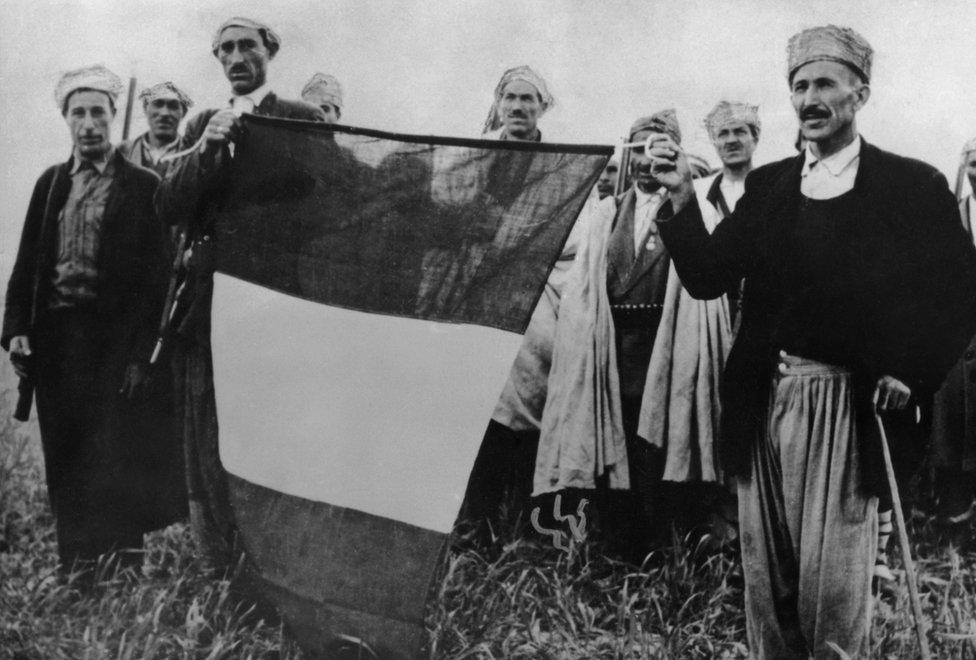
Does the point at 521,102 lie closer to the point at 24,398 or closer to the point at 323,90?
the point at 323,90

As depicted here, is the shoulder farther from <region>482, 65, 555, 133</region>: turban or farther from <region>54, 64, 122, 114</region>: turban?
<region>54, 64, 122, 114</region>: turban

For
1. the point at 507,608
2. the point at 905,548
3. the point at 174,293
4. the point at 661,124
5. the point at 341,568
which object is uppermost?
the point at 661,124

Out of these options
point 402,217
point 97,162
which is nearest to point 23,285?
point 97,162

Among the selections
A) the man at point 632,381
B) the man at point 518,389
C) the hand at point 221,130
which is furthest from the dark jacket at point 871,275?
the hand at point 221,130

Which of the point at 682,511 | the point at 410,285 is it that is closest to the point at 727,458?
the point at 682,511

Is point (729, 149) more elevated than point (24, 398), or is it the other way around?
point (729, 149)

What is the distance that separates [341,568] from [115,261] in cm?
159

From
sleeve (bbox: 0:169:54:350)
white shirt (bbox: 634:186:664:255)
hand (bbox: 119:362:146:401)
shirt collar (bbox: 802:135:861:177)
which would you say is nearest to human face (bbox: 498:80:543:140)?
white shirt (bbox: 634:186:664:255)

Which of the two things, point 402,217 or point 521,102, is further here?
point 521,102

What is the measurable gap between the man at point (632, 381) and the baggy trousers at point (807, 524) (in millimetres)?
605

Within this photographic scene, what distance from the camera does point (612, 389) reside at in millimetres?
4059

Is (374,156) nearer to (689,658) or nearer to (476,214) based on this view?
(476,214)

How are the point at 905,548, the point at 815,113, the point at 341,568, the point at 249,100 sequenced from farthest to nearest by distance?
the point at 249,100
the point at 341,568
the point at 815,113
the point at 905,548

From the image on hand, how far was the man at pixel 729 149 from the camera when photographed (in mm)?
4031
